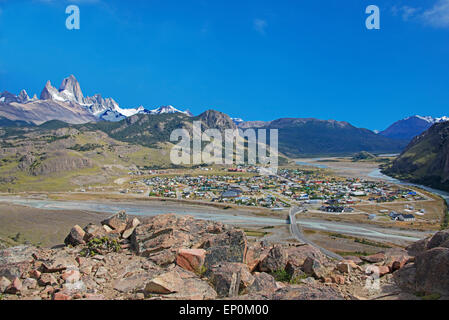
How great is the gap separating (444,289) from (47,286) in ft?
45.0

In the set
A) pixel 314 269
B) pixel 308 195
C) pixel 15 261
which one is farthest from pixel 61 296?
pixel 308 195

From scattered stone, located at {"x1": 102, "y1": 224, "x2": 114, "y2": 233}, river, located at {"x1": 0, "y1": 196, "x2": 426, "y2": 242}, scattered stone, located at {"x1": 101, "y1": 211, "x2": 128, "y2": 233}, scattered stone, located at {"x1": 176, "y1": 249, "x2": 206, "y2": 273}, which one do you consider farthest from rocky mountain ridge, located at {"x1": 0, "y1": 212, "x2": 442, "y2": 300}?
river, located at {"x1": 0, "y1": 196, "x2": 426, "y2": 242}

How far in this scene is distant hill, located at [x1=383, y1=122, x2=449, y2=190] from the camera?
115225 mm

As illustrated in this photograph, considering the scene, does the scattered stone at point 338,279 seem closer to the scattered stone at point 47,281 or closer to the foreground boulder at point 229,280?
the foreground boulder at point 229,280

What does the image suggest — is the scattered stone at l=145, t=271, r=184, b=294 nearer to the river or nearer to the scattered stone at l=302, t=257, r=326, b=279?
the scattered stone at l=302, t=257, r=326, b=279

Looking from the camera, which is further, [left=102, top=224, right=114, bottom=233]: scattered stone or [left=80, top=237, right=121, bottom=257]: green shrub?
[left=102, top=224, right=114, bottom=233]: scattered stone

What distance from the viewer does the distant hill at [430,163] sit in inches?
4536

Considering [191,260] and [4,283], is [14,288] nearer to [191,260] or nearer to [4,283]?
[4,283]

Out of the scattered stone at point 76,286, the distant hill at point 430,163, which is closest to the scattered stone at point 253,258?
the scattered stone at point 76,286

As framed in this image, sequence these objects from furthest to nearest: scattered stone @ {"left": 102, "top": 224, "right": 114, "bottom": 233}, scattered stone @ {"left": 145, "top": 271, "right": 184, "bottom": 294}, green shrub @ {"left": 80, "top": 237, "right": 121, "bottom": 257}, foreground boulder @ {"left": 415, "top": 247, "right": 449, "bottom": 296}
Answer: scattered stone @ {"left": 102, "top": 224, "right": 114, "bottom": 233} → green shrub @ {"left": 80, "top": 237, "right": 121, "bottom": 257} → foreground boulder @ {"left": 415, "top": 247, "right": 449, "bottom": 296} → scattered stone @ {"left": 145, "top": 271, "right": 184, "bottom": 294}

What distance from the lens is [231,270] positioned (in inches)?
392

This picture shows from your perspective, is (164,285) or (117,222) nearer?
(164,285)

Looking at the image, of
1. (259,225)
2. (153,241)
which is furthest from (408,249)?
(259,225)

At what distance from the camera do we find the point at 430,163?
13712 cm
